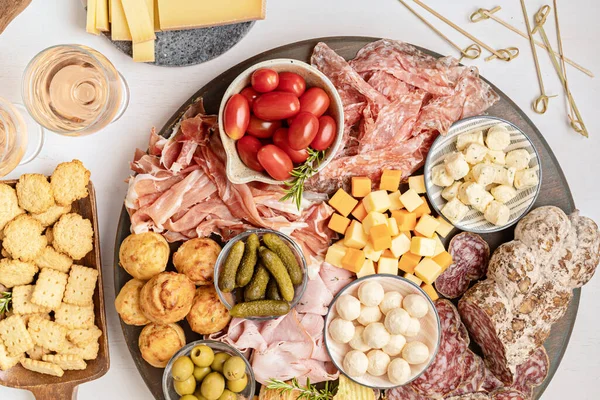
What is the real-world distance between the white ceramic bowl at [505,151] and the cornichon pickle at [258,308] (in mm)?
629

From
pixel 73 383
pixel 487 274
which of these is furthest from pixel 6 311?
pixel 487 274

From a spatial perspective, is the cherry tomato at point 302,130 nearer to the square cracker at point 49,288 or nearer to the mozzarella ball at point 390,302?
the mozzarella ball at point 390,302

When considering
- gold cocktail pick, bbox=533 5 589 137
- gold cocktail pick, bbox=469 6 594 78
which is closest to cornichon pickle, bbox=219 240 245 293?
gold cocktail pick, bbox=469 6 594 78

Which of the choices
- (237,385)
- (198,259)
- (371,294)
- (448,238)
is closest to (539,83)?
(448,238)

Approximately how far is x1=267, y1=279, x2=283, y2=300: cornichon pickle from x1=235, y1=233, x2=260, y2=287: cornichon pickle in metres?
0.07

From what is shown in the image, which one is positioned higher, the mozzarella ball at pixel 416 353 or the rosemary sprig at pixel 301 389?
the mozzarella ball at pixel 416 353

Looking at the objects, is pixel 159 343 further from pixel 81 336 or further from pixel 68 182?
pixel 68 182

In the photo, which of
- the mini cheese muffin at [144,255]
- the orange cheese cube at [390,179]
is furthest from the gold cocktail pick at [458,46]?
the mini cheese muffin at [144,255]

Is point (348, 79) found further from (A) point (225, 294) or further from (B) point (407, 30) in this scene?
(A) point (225, 294)

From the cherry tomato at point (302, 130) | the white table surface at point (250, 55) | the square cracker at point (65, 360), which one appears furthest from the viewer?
the white table surface at point (250, 55)

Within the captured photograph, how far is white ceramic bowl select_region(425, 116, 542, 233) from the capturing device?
6.14ft

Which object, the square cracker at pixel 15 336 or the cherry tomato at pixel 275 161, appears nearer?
the cherry tomato at pixel 275 161

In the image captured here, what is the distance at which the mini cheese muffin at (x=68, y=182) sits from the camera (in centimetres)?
182

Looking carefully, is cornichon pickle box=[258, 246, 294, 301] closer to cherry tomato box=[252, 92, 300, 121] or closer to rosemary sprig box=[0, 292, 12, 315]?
cherry tomato box=[252, 92, 300, 121]
